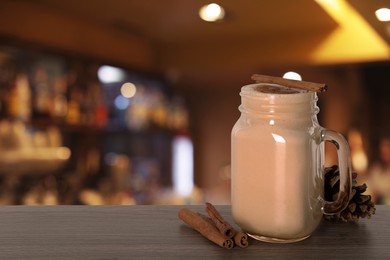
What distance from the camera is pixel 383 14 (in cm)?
251

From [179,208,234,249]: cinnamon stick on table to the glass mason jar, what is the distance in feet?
0.11

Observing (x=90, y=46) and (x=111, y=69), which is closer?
(x=90, y=46)

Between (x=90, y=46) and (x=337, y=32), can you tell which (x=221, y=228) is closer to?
(x=90, y=46)

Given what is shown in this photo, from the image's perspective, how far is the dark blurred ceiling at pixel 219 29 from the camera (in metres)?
2.68

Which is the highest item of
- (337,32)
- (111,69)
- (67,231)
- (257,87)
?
(337,32)

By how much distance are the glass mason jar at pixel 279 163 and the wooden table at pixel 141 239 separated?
2 cm

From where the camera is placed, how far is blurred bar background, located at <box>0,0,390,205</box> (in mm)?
2475

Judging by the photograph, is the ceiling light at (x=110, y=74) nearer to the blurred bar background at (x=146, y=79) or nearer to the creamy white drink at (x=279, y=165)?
the blurred bar background at (x=146, y=79)

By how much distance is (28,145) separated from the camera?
243 centimetres

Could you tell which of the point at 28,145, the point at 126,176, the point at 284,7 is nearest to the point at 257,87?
the point at 28,145

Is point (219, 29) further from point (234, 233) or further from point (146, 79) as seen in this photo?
point (234, 233)

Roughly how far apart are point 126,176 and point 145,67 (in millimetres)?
882

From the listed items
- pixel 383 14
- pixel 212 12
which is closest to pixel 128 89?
pixel 212 12

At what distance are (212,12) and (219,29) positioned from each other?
0.72m
